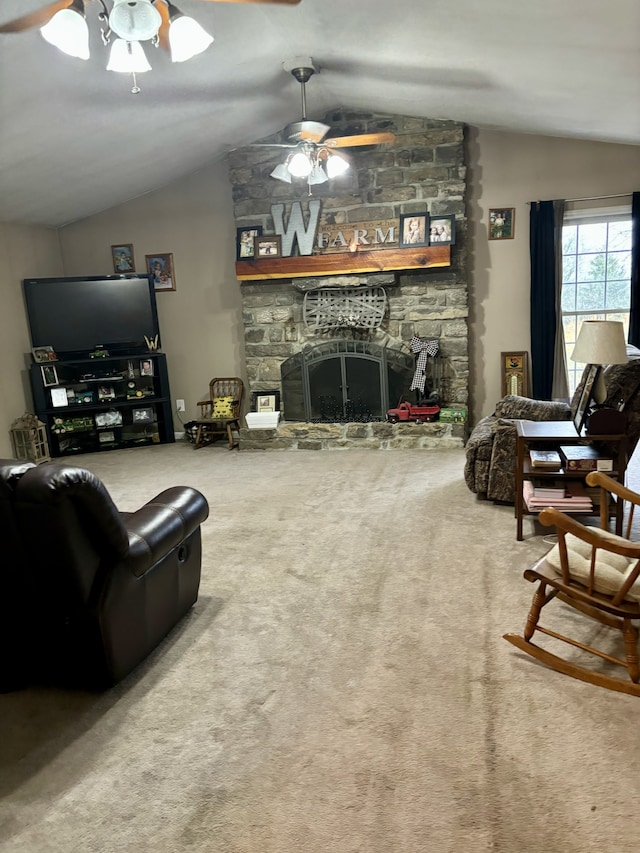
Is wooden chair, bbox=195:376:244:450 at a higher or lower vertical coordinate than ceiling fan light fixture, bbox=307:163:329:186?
lower

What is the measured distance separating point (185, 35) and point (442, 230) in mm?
3797

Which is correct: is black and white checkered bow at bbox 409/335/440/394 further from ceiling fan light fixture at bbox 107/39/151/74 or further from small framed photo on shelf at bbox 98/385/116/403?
ceiling fan light fixture at bbox 107/39/151/74

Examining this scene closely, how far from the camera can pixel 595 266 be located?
5.77 m

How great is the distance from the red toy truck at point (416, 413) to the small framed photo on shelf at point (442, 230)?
1489 mm

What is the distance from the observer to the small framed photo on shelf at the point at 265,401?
644 centimetres

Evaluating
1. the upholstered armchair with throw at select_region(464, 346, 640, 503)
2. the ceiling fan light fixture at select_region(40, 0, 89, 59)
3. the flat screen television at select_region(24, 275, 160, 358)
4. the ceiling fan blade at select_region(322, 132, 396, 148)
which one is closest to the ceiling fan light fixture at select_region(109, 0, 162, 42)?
the ceiling fan light fixture at select_region(40, 0, 89, 59)

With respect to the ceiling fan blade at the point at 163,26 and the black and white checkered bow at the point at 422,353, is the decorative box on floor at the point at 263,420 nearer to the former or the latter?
the black and white checkered bow at the point at 422,353

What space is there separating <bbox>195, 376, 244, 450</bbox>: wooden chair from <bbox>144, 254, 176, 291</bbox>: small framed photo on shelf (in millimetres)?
1146

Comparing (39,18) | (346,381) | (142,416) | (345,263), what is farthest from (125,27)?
(142,416)

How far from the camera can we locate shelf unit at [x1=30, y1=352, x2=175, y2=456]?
619 cm

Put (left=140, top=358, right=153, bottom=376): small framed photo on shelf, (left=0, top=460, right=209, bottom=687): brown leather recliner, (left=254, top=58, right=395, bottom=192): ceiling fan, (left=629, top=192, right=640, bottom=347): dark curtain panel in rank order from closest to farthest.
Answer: (left=0, top=460, right=209, bottom=687): brown leather recliner, (left=254, top=58, right=395, bottom=192): ceiling fan, (left=629, top=192, right=640, bottom=347): dark curtain panel, (left=140, top=358, right=153, bottom=376): small framed photo on shelf

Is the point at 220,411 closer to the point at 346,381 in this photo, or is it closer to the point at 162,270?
the point at 346,381

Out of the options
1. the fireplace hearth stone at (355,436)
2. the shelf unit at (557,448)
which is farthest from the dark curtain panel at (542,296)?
the shelf unit at (557,448)

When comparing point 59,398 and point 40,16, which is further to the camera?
point 59,398
